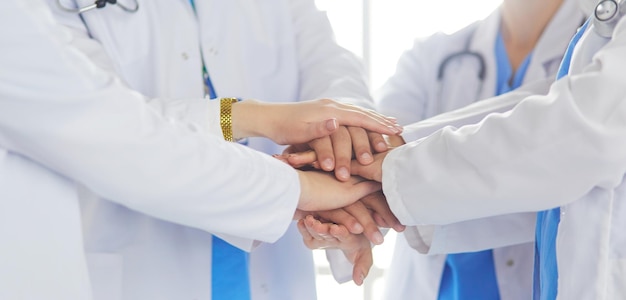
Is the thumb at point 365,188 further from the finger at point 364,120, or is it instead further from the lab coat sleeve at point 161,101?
the lab coat sleeve at point 161,101

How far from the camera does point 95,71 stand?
1135 mm

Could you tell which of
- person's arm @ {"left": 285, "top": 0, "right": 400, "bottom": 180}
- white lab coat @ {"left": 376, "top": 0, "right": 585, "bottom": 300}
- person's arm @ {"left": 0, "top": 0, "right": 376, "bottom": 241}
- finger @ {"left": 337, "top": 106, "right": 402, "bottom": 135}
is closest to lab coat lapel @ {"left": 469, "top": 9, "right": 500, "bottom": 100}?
white lab coat @ {"left": 376, "top": 0, "right": 585, "bottom": 300}

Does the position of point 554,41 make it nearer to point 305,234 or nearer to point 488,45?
point 488,45

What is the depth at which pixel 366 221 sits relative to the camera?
1465 mm

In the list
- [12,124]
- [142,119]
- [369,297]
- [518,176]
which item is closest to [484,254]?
[518,176]

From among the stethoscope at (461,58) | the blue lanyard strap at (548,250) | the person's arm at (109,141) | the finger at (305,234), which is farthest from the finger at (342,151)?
the stethoscope at (461,58)

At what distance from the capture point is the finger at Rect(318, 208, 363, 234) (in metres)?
1.45

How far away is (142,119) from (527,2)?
1.14 m

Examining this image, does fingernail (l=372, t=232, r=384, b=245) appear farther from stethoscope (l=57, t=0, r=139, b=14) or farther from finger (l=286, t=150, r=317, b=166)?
stethoscope (l=57, t=0, r=139, b=14)

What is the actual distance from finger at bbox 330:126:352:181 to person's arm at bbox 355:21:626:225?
111 millimetres

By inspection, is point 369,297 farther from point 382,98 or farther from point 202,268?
point 202,268

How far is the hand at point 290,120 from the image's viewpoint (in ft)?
4.73

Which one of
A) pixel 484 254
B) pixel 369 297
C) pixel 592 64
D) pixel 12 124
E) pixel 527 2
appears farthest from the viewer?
pixel 369 297

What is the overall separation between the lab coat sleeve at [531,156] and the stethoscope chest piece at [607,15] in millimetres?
19
